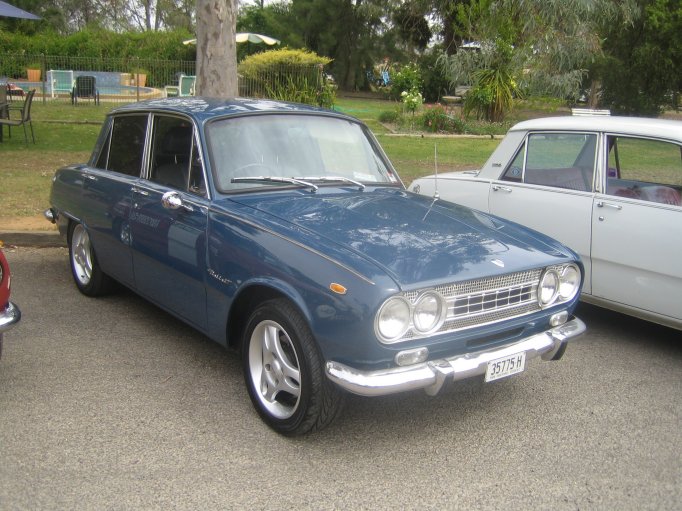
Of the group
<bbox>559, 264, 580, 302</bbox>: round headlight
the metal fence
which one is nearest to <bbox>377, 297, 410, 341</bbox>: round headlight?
<bbox>559, 264, 580, 302</bbox>: round headlight

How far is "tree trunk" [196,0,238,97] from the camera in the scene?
9.73 m

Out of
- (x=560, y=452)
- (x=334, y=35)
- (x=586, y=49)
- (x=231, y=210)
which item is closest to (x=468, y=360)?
(x=560, y=452)

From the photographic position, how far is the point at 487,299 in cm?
371

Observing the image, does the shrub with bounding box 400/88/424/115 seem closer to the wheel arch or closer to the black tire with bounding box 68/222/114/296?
the black tire with bounding box 68/222/114/296

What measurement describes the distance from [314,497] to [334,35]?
42527 mm

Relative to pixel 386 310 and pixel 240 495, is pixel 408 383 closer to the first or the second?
pixel 386 310

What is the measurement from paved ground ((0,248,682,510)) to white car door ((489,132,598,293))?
954 millimetres

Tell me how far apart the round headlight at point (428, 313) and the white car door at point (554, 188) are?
238 cm

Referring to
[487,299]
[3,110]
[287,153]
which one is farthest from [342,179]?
[3,110]

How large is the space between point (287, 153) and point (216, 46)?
18.8ft

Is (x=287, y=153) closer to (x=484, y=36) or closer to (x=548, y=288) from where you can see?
(x=548, y=288)

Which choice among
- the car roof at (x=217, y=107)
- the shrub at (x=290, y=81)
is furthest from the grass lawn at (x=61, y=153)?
the car roof at (x=217, y=107)

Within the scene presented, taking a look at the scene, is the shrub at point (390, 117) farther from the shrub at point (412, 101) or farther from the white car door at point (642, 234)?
the white car door at point (642, 234)

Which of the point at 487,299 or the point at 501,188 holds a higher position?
the point at 501,188
